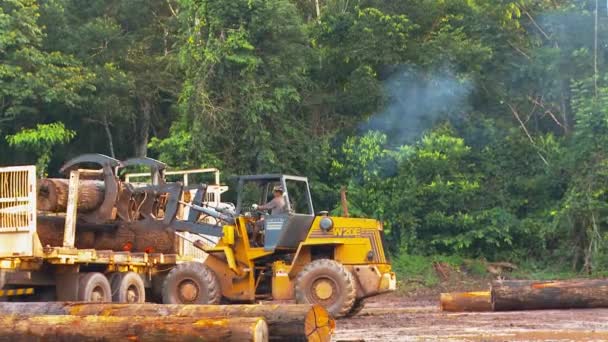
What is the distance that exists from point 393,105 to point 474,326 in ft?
58.1

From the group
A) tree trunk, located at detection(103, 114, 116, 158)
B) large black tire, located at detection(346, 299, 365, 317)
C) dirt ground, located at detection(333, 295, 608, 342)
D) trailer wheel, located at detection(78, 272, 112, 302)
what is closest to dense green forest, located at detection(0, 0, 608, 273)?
tree trunk, located at detection(103, 114, 116, 158)

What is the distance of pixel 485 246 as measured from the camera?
101 ft

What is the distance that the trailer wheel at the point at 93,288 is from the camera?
17469mm

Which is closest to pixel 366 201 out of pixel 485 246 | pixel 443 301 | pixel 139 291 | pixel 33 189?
pixel 485 246

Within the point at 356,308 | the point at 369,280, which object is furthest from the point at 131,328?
the point at 356,308

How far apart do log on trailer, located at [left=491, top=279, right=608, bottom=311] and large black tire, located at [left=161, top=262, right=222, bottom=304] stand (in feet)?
17.3

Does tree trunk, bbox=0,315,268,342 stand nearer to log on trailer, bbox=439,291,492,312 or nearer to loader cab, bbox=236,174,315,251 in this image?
loader cab, bbox=236,174,315,251

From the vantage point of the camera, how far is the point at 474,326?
1602cm

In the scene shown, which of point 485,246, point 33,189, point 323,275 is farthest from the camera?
point 485,246

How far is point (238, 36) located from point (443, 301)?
13.3 metres

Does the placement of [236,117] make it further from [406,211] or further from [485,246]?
[485,246]

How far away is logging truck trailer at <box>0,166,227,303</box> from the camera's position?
53.3ft

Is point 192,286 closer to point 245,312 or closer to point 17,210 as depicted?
point 17,210

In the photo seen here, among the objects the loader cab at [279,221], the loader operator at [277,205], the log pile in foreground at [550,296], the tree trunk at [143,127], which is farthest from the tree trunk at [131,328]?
the tree trunk at [143,127]
